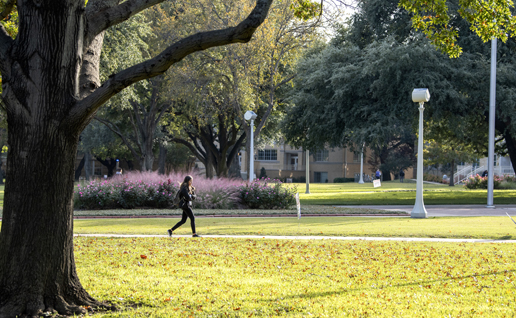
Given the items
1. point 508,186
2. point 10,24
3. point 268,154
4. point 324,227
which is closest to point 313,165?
point 268,154

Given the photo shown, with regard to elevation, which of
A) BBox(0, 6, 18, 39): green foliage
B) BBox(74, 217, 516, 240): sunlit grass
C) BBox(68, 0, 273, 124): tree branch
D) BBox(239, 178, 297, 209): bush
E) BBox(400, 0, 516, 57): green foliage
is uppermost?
BBox(0, 6, 18, 39): green foliage

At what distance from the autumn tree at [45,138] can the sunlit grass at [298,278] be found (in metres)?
0.76

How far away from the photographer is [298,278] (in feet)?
25.1

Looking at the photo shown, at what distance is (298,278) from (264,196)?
49.9 ft

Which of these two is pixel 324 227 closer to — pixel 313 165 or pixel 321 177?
pixel 313 165

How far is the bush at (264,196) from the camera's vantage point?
22.9 m

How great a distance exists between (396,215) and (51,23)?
1685cm

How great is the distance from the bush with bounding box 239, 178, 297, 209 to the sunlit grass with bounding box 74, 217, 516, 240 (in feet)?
14.1

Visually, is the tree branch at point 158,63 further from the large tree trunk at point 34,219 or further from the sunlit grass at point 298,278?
the sunlit grass at point 298,278

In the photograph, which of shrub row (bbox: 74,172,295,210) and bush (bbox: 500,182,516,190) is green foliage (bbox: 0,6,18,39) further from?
bush (bbox: 500,182,516,190)

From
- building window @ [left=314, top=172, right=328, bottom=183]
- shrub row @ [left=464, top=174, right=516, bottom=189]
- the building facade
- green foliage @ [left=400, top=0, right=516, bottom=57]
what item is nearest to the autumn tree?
green foliage @ [left=400, top=0, right=516, bottom=57]

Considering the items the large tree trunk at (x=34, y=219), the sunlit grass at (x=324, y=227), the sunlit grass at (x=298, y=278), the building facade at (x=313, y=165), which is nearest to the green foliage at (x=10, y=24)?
the sunlit grass at (x=324, y=227)

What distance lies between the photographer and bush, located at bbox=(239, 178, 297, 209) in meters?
22.9

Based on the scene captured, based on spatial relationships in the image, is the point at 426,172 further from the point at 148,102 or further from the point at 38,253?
the point at 38,253
